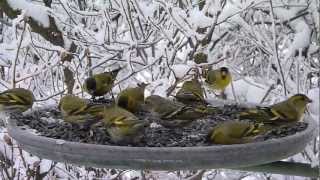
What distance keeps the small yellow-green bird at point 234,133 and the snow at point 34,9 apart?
3582 mm

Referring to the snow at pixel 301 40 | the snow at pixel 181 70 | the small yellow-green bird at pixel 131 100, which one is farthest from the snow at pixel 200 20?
the small yellow-green bird at pixel 131 100

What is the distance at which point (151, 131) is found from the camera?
2.70m

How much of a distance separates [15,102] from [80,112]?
888 millimetres

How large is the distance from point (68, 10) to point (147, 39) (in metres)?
0.76

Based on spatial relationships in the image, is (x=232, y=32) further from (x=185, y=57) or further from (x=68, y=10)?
(x=68, y=10)

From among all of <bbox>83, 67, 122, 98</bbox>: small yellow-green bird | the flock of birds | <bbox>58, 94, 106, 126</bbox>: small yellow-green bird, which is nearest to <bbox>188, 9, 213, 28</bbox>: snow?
<bbox>83, 67, 122, 98</bbox>: small yellow-green bird

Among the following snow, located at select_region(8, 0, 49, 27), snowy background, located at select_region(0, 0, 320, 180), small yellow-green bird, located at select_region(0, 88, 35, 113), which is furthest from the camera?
snow, located at select_region(8, 0, 49, 27)

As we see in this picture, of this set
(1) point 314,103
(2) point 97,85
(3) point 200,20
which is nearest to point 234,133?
(2) point 97,85

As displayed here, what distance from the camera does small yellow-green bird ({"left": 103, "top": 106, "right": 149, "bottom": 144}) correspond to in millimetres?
2426

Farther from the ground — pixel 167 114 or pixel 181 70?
pixel 167 114

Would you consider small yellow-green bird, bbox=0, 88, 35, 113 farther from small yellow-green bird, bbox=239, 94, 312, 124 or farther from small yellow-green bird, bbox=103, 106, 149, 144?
small yellow-green bird, bbox=239, 94, 312, 124

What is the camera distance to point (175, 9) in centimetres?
523

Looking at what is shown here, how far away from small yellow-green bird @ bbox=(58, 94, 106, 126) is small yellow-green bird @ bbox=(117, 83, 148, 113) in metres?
0.18

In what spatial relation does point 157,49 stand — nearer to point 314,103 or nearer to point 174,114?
point 314,103
